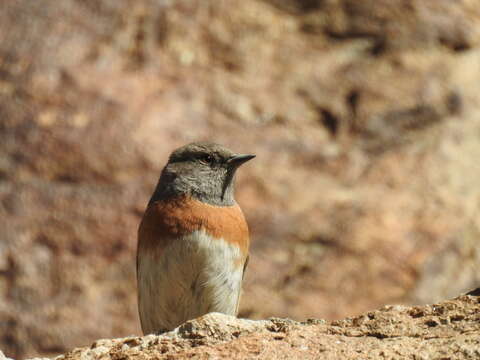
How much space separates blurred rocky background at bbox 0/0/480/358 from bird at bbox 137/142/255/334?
3096 mm

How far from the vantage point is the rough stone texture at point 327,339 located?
12.2 ft

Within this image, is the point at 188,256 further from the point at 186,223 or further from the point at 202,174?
the point at 202,174

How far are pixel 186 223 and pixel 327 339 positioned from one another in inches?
124

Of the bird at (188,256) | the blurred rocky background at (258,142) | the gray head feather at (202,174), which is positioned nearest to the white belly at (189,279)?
the bird at (188,256)

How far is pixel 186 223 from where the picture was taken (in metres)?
7.01

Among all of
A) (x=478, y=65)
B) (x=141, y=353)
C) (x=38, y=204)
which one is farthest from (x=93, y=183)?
(x=141, y=353)

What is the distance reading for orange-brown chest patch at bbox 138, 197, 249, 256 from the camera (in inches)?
274

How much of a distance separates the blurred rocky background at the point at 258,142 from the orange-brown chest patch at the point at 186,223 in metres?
3.21

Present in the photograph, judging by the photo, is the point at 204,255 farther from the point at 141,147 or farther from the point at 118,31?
the point at 118,31

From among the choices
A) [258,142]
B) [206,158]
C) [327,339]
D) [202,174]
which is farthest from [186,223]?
[258,142]

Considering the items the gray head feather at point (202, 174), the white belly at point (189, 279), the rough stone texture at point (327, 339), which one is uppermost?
the gray head feather at point (202, 174)

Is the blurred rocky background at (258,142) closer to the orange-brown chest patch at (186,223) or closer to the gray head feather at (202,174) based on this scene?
the gray head feather at (202,174)

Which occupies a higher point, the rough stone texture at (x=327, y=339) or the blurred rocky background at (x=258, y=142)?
the blurred rocky background at (x=258, y=142)

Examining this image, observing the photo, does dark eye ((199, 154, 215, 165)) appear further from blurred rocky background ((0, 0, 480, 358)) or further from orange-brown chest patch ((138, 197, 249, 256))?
blurred rocky background ((0, 0, 480, 358))
